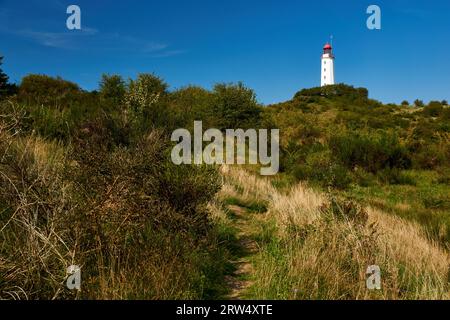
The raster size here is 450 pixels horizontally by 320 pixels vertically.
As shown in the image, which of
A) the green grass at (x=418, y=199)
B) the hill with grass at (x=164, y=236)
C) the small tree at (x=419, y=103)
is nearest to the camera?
the hill with grass at (x=164, y=236)

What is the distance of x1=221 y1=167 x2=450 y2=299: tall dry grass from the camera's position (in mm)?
3543

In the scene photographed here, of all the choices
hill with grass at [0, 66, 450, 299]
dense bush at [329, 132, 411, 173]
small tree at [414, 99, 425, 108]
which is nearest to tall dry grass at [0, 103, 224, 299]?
hill with grass at [0, 66, 450, 299]

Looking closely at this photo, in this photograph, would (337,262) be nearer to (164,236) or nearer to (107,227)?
(164,236)

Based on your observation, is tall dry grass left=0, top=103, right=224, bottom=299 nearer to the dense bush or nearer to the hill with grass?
the hill with grass

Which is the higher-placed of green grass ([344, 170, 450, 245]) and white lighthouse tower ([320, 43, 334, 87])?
white lighthouse tower ([320, 43, 334, 87])

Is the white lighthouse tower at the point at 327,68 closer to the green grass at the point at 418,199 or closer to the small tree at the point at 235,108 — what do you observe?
the small tree at the point at 235,108

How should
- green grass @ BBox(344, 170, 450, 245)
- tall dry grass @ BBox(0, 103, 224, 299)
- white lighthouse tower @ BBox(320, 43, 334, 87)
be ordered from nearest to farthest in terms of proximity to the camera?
tall dry grass @ BBox(0, 103, 224, 299) → green grass @ BBox(344, 170, 450, 245) → white lighthouse tower @ BBox(320, 43, 334, 87)

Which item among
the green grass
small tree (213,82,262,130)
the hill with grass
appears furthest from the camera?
small tree (213,82,262,130)

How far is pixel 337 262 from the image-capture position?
4008mm

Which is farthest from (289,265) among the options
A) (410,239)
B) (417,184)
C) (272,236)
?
(417,184)

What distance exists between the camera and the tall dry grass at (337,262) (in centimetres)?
354

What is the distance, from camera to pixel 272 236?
216 inches

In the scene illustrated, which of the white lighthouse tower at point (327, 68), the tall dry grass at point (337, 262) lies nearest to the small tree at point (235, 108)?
the tall dry grass at point (337, 262)

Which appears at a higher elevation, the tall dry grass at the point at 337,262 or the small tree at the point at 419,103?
the small tree at the point at 419,103
